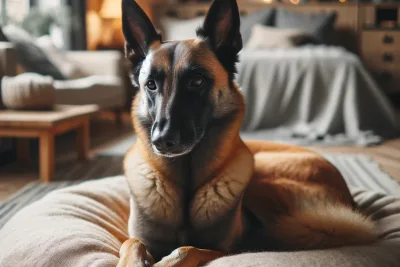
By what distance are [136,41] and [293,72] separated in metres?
2.78

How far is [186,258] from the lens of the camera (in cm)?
109

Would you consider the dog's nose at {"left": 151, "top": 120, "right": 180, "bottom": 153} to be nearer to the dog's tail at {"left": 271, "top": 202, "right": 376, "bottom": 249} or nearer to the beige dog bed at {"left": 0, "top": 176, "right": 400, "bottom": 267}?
the beige dog bed at {"left": 0, "top": 176, "right": 400, "bottom": 267}

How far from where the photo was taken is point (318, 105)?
12.5 feet

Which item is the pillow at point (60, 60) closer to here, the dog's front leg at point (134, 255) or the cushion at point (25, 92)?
the cushion at point (25, 92)

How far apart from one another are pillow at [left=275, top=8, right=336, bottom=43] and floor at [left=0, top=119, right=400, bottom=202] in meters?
2.43

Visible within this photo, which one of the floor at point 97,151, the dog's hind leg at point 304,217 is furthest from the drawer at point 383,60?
the dog's hind leg at point 304,217

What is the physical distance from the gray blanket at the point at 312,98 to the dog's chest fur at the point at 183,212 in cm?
243

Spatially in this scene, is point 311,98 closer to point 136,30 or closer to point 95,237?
point 136,30

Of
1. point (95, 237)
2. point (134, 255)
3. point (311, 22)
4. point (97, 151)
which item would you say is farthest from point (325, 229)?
point (311, 22)

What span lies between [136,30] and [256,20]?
4.68m

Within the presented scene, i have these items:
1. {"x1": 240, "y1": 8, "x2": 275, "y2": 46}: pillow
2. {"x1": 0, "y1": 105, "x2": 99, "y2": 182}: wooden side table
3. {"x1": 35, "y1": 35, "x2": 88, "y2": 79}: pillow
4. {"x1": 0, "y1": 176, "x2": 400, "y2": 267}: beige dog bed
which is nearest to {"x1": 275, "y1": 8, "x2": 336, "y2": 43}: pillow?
{"x1": 240, "y1": 8, "x2": 275, "y2": 46}: pillow

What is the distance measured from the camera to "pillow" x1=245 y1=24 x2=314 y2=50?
4.91 metres

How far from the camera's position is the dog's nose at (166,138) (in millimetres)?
1051

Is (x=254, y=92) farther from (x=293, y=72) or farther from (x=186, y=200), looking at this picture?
(x=186, y=200)
